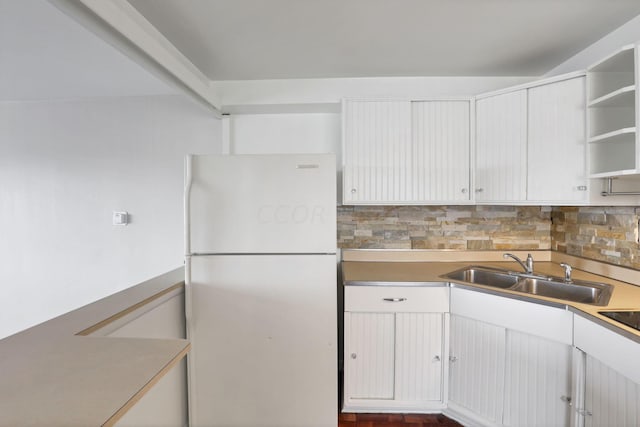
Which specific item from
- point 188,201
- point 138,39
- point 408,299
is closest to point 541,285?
point 408,299

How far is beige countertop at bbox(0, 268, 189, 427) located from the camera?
577 mm

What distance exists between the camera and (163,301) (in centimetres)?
156

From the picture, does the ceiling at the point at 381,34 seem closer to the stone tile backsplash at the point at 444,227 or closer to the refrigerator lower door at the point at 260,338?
the stone tile backsplash at the point at 444,227

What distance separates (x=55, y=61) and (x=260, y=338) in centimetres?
219

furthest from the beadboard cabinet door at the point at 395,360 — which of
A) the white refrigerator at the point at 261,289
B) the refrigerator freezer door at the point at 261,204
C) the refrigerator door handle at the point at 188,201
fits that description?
the refrigerator door handle at the point at 188,201

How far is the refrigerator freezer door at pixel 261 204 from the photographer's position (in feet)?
5.53

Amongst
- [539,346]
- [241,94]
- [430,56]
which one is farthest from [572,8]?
[241,94]

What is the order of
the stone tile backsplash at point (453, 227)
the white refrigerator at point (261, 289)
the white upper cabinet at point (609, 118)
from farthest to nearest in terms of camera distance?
the stone tile backsplash at point (453, 227) < the white refrigerator at point (261, 289) < the white upper cabinet at point (609, 118)

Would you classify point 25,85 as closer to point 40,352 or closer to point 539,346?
point 40,352

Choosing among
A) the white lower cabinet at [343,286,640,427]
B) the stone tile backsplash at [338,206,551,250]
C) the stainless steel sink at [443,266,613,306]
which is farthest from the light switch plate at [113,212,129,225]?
the stainless steel sink at [443,266,613,306]

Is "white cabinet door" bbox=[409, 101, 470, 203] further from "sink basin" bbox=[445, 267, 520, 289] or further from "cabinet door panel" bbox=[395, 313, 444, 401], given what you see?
"cabinet door panel" bbox=[395, 313, 444, 401]

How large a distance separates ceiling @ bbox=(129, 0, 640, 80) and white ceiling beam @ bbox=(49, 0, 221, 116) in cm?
6

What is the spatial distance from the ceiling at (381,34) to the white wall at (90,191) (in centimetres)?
78

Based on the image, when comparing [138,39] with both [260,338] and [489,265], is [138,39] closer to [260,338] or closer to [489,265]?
[260,338]
